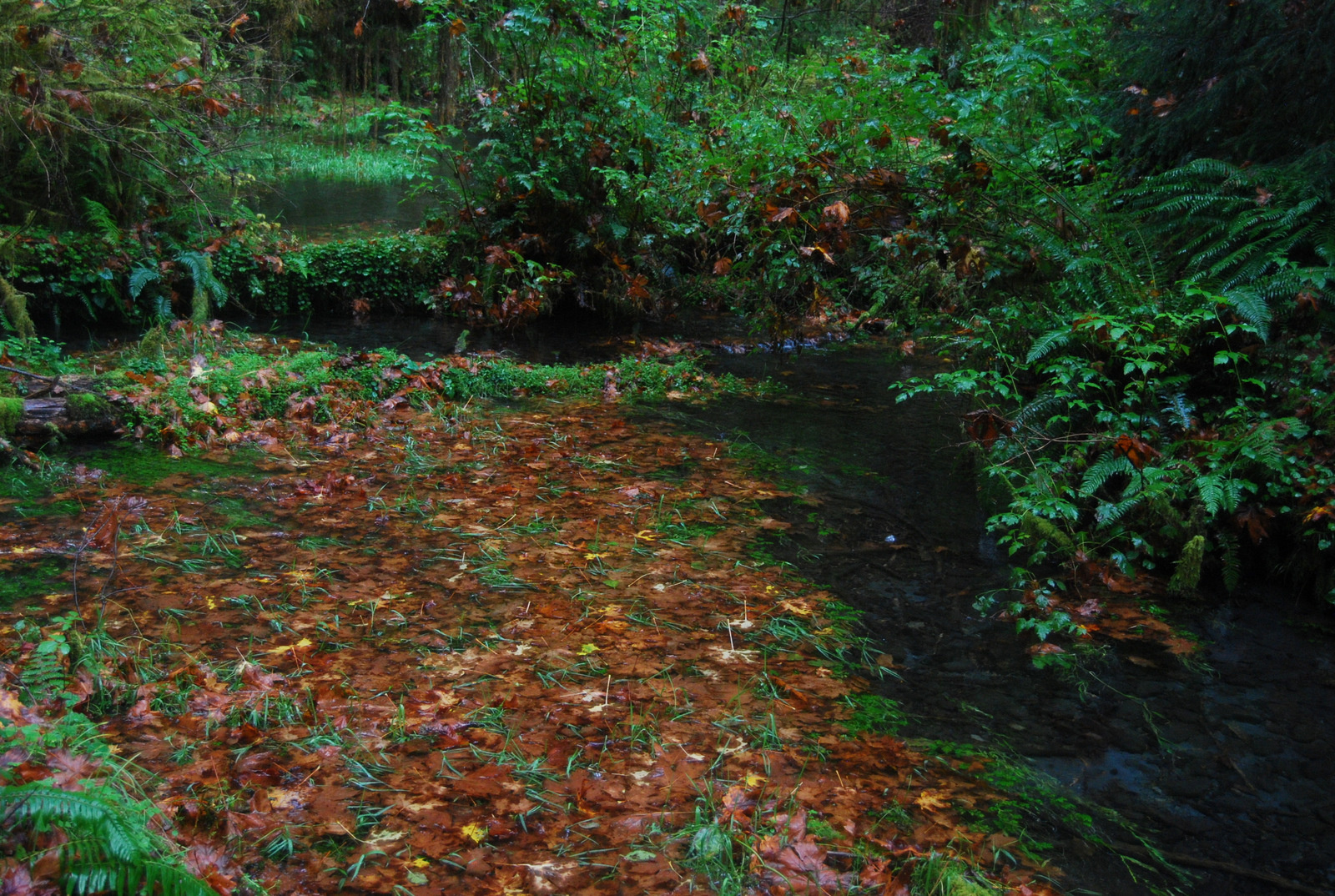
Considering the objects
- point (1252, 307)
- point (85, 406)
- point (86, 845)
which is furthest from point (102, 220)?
point (1252, 307)

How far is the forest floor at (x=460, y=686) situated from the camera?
8.36 feet

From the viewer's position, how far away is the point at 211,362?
276 inches

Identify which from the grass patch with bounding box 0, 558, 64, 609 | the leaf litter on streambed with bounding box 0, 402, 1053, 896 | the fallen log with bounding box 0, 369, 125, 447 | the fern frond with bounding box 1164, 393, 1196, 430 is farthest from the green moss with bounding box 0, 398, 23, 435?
the fern frond with bounding box 1164, 393, 1196, 430

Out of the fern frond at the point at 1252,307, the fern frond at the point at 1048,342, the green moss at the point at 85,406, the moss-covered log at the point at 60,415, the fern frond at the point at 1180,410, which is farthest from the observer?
the green moss at the point at 85,406

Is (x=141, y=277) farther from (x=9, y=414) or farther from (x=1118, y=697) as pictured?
(x=1118, y=697)

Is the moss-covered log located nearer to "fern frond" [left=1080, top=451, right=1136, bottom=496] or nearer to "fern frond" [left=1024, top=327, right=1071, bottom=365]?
"fern frond" [left=1024, top=327, right=1071, bottom=365]

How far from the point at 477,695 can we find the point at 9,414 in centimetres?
419

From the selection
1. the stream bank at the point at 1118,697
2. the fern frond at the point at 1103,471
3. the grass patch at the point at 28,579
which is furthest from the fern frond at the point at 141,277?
the fern frond at the point at 1103,471

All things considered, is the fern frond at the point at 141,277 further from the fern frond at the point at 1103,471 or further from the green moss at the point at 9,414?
the fern frond at the point at 1103,471

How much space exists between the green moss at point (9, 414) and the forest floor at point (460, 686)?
0.52 metres

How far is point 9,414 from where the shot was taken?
5.35 metres

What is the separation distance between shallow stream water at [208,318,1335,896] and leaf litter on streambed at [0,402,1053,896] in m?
0.32

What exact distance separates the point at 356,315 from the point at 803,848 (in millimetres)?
9624

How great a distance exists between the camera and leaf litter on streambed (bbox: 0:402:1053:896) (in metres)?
2.56
